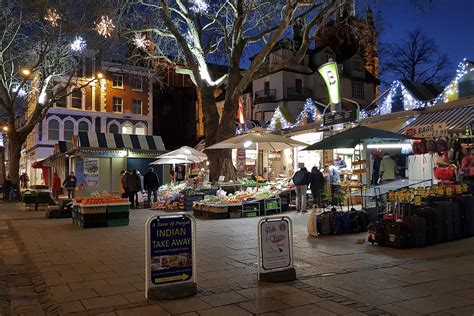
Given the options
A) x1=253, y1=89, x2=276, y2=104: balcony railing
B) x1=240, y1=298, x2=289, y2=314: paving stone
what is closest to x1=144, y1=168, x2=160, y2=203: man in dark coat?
x1=240, y1=298, x2=289, y2=314: paving stone

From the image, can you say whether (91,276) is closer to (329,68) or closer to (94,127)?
(329,68)

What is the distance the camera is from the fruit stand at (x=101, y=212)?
41.9ft

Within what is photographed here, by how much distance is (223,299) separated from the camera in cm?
559

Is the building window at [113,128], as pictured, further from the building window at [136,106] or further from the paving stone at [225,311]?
the paving stone at [225,311]

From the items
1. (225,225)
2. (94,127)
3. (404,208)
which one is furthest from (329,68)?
(94,127)

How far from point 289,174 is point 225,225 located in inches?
390

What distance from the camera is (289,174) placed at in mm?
22125

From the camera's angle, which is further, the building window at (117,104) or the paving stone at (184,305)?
the building window at (117,104)

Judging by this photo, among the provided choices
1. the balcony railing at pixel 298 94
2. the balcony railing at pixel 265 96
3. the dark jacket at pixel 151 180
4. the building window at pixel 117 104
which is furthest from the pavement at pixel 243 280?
the building window at pixel 117 104

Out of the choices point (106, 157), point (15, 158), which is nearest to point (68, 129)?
point (15, 158)

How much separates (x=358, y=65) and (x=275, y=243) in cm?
4091

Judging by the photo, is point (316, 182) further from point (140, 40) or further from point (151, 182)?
point (140, 40)

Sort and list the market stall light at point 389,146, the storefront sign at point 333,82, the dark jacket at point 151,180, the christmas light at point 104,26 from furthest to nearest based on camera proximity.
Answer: the dark jacket at point 151,180 → the christmas light at point 104,26 → the storefront sign at point 333,82 → the market stall light at point 389,146

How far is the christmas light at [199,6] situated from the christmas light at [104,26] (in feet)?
11.2
